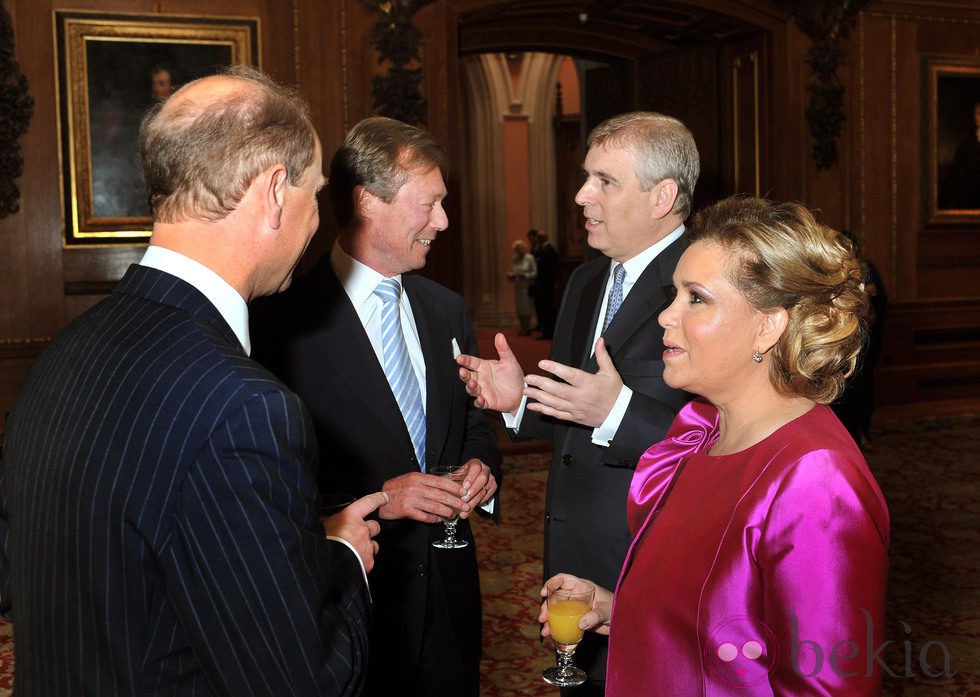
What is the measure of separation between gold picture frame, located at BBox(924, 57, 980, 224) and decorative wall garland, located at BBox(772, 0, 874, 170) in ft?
3.70

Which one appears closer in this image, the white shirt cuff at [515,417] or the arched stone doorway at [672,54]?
the white shirt cuff at [515,417]

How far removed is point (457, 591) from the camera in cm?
248

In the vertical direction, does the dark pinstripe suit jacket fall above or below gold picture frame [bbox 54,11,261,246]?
below

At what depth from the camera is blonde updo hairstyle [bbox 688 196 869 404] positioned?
1.66 metres

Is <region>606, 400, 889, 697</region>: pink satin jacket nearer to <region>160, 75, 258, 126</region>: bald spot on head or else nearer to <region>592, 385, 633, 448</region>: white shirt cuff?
<region>592, 385, 633, 448</region>: white shirt cuff

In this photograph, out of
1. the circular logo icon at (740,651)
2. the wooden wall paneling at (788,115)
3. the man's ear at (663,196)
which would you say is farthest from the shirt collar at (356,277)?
the wooden wall paneling at (788,115)

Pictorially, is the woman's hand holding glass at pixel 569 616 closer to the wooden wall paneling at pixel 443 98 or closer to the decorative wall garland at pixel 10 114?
the wooden wall paneling at pixel 443 98

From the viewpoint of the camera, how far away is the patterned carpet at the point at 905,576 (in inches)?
143

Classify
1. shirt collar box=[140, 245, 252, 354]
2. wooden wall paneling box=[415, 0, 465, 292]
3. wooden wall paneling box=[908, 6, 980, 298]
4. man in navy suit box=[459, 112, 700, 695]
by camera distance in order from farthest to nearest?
wooden wall paneling box=[908, 6, 980, 298] < wooden wall paneling box=[415, 0, 465, 292] < man in navy suit box=[459, 112, 700, 695] < shirt collar box=[140, 245, 252, 354]

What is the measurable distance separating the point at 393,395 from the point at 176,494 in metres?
1.29

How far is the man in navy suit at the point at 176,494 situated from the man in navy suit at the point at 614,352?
1198mm

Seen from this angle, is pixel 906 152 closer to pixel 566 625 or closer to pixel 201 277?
pixel 566 625

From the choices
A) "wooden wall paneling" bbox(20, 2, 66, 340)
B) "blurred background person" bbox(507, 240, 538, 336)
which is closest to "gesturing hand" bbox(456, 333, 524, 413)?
"wooden wall paneling" bbox(20, 2, 66, 340)

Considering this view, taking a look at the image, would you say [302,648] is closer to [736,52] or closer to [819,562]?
[819,562]
